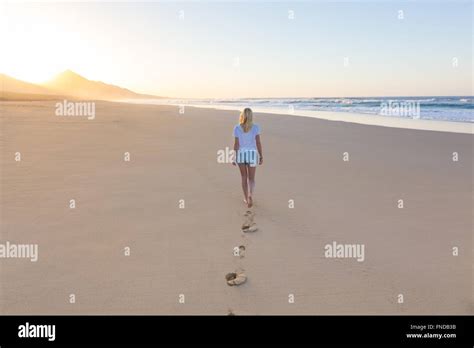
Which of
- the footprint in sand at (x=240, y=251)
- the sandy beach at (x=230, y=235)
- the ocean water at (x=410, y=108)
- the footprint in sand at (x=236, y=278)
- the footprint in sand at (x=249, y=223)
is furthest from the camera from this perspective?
the ocean water at (x=410, y=108)

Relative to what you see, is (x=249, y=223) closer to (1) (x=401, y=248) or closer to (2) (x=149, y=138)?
(1) (x=401, y=248)

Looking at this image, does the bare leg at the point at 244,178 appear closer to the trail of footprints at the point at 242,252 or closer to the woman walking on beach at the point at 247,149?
the woman walking on beach at the point at 247,149

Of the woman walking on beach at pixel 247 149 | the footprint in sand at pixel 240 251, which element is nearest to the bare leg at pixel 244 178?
the woman walking on beach at pixel 247 149

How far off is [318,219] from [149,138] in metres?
11.2

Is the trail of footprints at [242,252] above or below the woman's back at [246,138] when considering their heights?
below

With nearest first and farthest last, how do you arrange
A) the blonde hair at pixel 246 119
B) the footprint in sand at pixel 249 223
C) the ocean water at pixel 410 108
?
the footprint in sand at pixel 249 223, the blonde hair at pixel 246 119, the ocean water at pixel 410 108

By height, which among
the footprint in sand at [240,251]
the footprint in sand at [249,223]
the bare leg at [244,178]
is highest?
the bare leg at [244,178]

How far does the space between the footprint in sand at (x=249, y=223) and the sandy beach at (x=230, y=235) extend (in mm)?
89

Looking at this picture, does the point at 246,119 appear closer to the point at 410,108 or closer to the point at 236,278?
the point at 236,278

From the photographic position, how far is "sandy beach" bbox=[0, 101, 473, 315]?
12.7ft

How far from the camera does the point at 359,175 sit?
8.80m

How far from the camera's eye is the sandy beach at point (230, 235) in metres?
3.86

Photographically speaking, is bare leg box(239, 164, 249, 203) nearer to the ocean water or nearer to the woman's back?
the woman's back

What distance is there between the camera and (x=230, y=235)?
541 cm
